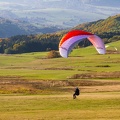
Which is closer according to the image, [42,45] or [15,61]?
[15,61]

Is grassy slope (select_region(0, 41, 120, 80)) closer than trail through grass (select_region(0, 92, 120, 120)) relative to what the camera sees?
No

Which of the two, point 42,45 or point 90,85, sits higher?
point 42,45

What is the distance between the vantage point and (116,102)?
28.9 metres

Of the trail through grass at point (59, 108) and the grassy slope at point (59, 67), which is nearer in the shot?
the trail through grass at point (59, 108)

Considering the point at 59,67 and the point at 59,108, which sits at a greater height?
the point at 59,67

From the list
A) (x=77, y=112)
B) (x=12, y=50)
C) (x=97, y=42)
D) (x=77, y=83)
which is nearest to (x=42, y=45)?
(x=12, y=50)

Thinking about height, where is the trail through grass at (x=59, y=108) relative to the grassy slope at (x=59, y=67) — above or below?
below

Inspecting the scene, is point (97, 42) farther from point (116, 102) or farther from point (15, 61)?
point (15, 61)

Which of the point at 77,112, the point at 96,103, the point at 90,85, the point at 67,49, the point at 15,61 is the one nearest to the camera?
the point at 77,112

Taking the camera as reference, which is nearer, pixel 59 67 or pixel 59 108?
pixel 59 108

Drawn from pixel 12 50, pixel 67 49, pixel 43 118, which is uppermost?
pixel 12 50

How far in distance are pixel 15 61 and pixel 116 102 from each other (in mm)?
79054

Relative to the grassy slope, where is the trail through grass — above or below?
below

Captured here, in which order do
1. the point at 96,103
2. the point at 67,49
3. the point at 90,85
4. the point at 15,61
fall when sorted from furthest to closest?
the point at 15,61 → the point at 90,85 → the point at 67,49 → the point at 96,103
